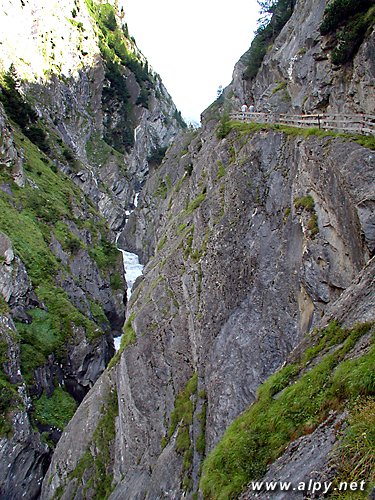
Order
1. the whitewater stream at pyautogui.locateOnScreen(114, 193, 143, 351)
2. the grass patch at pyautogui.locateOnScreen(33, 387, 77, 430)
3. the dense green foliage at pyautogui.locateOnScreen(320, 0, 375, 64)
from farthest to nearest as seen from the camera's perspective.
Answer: the whitewater stream at pyautogui.locateOnScreen(114, 193, 143, 351) → the grass patch at pyautogui.locateOnScreen(33, 387, 77, 430) → the dense green foliage at pyautogui.locateOnScreen(320, 0, 375, 64)

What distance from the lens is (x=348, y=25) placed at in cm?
1891

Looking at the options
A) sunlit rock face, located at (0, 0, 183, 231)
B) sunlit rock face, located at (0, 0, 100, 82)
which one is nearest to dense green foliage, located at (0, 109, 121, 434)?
sunlit rock face, located at (0, 0, 183, 231)

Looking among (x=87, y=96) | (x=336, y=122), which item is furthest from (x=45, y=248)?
(x=87, y=96)

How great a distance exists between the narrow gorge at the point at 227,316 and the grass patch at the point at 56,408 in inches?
4.3

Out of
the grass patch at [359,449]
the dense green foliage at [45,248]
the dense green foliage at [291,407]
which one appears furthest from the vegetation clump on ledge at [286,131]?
the dense green foliage at [45,248]

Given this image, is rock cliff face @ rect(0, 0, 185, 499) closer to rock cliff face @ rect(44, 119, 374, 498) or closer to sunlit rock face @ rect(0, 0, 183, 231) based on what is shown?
sunlit rock face @ rect(0, 0, 183, 231)

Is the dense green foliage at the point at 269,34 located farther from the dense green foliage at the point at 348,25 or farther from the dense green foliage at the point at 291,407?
the dense green foliage at the point at 291,407

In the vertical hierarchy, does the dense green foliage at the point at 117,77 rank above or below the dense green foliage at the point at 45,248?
above

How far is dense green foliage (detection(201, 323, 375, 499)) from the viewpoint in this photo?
24.1 ft

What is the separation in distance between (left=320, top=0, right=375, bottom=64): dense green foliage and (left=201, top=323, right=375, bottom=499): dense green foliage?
15244mm

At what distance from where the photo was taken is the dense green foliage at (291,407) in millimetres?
7332

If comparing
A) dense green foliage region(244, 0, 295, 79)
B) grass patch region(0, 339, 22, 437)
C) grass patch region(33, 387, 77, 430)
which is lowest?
grass patch region(33, 387, 77, 430)

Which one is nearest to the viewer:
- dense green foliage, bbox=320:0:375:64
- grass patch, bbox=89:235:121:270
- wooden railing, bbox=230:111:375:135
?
wooden railing, bbox=230:111:375:135

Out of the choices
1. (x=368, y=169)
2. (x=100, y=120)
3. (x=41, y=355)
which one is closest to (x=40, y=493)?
(x=41, y=355)
